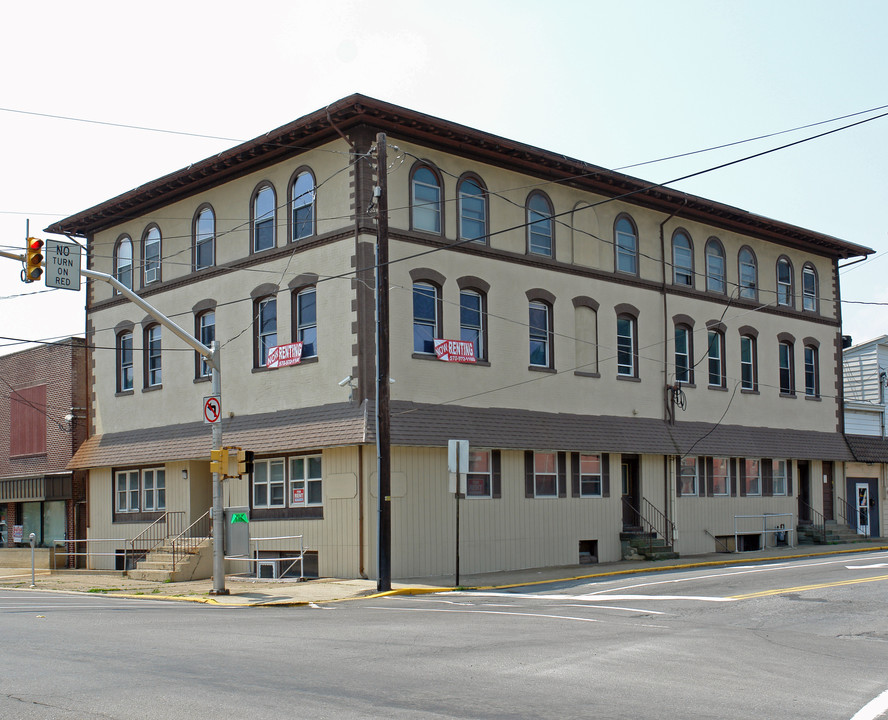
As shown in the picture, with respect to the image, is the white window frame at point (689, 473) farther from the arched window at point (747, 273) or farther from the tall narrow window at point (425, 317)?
the tall narrow window at point (425, 317)

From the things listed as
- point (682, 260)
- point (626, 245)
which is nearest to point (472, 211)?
point (626, 245)

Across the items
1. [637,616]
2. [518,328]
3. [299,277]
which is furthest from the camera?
[518,328]

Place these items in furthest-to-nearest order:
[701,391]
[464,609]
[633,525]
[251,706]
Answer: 1. [701,391]
2. [633,525]
3. [464,609]
4. [251,706]

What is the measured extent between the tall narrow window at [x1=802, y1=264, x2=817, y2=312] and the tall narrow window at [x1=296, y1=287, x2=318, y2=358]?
63.4 ft

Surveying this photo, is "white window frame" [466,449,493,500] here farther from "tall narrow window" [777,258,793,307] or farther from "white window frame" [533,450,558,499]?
"tall narrow window" [777,258,793,307]

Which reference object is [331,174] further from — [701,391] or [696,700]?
[696,700]

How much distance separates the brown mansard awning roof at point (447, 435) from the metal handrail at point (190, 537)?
1870mm

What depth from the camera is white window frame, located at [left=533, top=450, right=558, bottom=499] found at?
1051 inches

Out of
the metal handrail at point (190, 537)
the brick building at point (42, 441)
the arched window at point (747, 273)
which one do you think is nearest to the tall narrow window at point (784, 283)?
the arched window at point (747, 273)

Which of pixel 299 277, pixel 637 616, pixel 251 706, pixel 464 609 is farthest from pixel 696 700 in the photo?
pixel 299 277

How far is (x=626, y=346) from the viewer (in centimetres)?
3005

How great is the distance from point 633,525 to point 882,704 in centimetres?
2078

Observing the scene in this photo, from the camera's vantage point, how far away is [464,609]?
17.1 m

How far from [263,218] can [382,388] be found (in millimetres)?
7561
